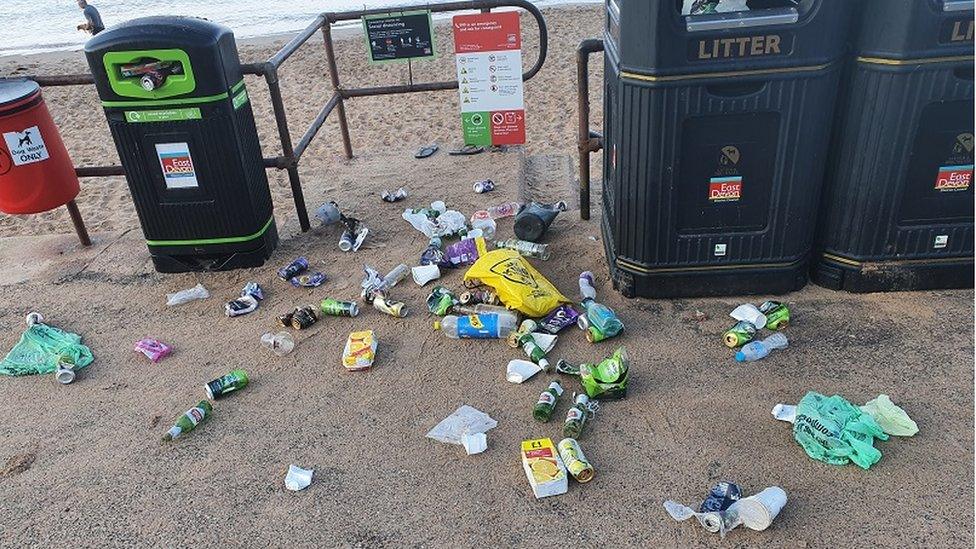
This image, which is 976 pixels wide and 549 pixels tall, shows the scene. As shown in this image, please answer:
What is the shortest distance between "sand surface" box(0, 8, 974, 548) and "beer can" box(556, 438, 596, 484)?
0.05 metres

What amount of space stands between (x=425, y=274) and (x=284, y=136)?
1.31 meters

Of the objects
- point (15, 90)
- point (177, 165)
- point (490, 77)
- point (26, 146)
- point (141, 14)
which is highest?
point (15, 90)

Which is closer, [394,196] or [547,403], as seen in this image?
[547,403]

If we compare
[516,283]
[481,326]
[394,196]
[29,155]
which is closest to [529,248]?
[516,283]

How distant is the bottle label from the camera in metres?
3.43

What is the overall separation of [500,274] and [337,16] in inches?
103

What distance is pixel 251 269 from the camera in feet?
14.1

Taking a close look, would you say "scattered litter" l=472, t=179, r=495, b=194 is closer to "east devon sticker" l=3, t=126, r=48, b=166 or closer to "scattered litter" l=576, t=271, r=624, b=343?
"scattered litter" l=576, t=271, r=624, b=343

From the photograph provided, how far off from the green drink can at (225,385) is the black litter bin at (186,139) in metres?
1.24

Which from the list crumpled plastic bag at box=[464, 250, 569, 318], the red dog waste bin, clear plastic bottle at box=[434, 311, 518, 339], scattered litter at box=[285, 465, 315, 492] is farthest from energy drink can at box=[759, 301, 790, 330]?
the red dog waste bin

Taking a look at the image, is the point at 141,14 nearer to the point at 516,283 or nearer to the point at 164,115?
the point at 164,115

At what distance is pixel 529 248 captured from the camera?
4.12 metres

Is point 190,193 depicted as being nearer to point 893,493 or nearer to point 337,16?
point 337,16

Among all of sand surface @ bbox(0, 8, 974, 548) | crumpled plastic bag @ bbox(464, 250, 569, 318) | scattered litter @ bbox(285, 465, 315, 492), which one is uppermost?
crumpled plastic bag @ bbox(464, 250, 569, 318)
